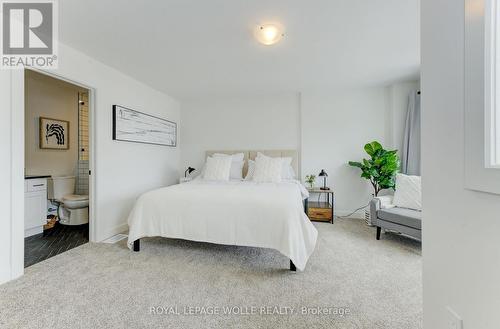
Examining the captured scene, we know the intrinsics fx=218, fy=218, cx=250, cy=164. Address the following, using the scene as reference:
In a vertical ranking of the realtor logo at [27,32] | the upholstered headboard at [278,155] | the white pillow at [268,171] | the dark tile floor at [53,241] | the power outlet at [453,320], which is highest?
the realtor logo at [27,32]

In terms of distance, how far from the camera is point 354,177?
400 cm

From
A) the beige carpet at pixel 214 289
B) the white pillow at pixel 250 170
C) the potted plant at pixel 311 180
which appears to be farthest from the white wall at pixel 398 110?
the white pillow at pixel 250 170

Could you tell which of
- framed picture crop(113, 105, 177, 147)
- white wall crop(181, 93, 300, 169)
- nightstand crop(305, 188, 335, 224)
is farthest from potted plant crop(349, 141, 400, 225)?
framed picture crop(113, 105, 177, 147)

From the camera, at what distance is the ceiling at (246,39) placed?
6.02 ft

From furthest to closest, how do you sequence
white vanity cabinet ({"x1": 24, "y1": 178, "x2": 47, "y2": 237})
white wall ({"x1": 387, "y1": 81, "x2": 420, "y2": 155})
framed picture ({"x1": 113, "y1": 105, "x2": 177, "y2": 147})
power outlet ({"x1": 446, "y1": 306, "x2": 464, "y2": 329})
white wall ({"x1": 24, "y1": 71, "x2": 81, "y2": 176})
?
white wall ({"x1": 387, "y1": 81, "x2": 420, "y2": 155})
white wall ({"x1": 24, "y1": 71, "x2": 81, "y2": 176})
framed picture ({"x1": 113, "y1": 105, "x2": 177, "y2": 147})
white vanity cabinet ({"x1": 24, "y1": 178, "x2": 47, "y2": 237})
power outlet ({"x1": 446, "y1": 306, "x2": 464, "y2": 329})

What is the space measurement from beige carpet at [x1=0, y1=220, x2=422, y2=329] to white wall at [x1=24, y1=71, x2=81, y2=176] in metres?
2.14

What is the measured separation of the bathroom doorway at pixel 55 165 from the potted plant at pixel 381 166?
4092mm

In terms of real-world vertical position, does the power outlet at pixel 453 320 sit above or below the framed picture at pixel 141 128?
below

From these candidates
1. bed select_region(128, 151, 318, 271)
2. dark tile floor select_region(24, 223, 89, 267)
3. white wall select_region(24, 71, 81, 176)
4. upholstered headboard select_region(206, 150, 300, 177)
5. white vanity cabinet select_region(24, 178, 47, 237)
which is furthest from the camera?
upholstered headboard select_region(206, 150, 300, 177)

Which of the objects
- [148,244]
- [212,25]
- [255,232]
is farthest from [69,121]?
[255,232]

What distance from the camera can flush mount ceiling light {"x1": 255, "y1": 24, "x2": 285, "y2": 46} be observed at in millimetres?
2060

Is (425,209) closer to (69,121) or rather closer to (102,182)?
(102,182)

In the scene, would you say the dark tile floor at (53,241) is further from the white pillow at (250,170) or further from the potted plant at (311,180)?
the potted plant at (311,180)

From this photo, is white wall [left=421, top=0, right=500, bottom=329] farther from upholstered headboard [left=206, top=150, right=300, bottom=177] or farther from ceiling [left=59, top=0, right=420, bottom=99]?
upholstered headboard [left=206, top=150, right=300, bottom=177]
